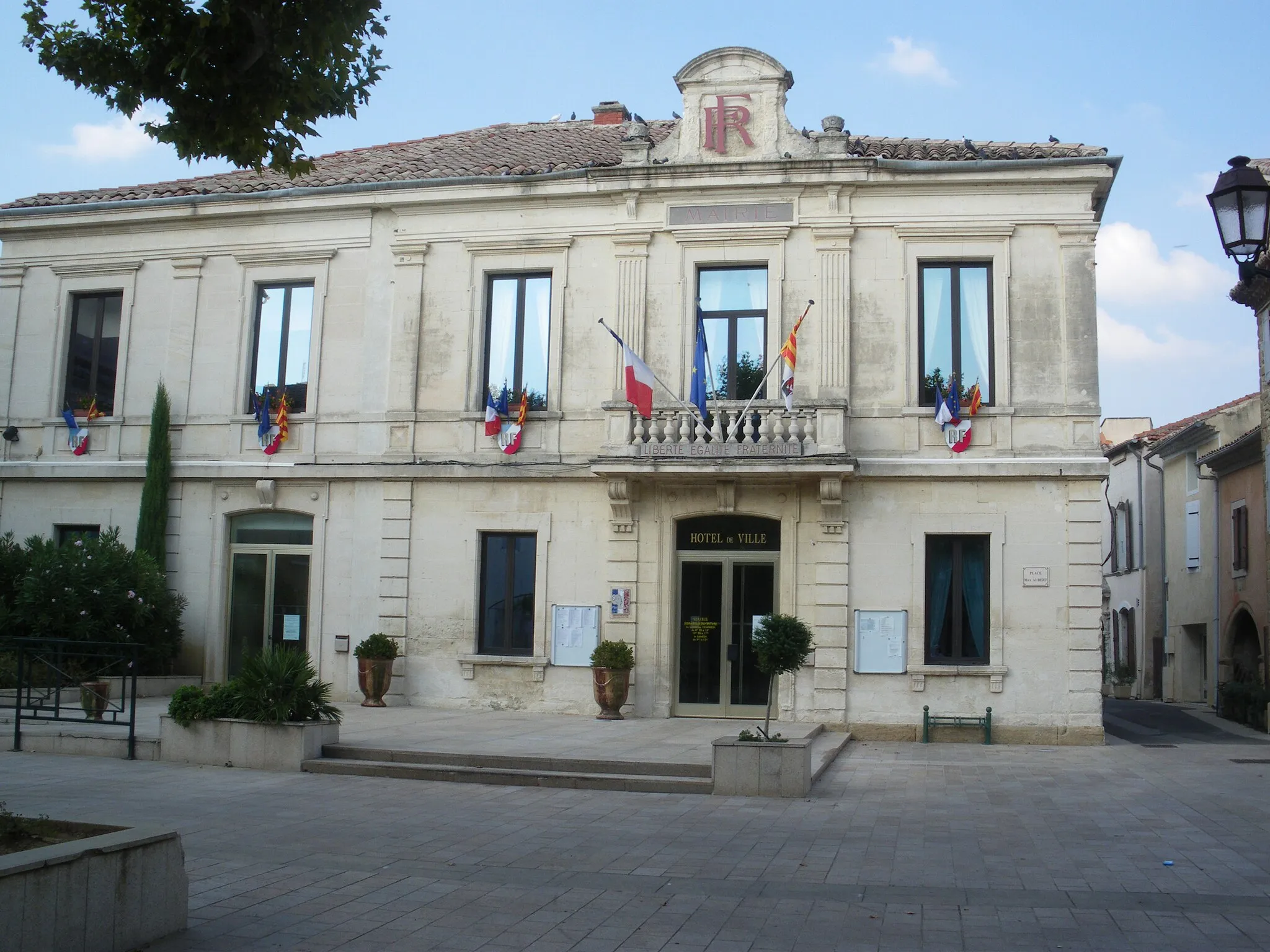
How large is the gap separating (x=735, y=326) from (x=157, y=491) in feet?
34.2

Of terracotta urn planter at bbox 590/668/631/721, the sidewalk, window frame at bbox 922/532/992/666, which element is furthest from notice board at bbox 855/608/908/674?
terracotta urn planter at bbox 590/668/631/721

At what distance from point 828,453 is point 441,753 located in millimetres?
7280

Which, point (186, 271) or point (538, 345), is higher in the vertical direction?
point (186, 271)

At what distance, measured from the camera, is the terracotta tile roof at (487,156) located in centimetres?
1939

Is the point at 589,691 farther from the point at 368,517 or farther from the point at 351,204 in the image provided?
the point at 351,204

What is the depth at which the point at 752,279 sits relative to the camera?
1961 centimetres

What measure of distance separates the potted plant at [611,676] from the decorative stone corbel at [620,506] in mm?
1884


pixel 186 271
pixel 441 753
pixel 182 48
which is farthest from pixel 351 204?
pixel 182 48

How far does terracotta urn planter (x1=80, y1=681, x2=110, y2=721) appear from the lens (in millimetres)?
14742

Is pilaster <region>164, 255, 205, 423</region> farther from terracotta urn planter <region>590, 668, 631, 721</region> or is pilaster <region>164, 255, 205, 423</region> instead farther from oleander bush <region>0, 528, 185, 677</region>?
terracotta urn planter <region>590, 668, 631, 721</region>

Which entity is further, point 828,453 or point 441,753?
point 828,453

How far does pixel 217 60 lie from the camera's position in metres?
8.63

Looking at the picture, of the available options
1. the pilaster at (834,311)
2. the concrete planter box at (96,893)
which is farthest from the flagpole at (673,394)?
the concrete planter box at (96,893)

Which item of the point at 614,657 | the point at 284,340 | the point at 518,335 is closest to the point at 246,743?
the point at 614,657
